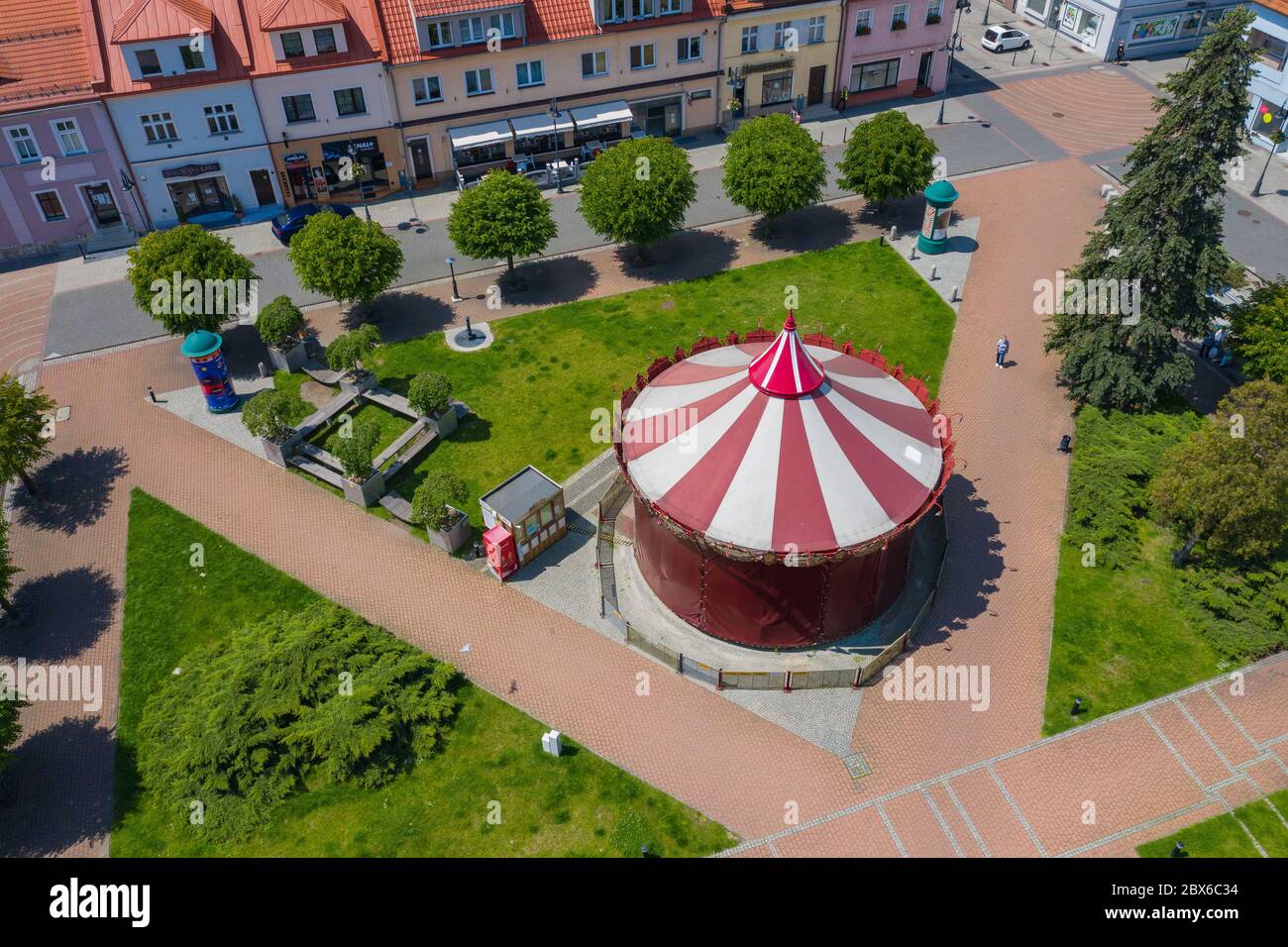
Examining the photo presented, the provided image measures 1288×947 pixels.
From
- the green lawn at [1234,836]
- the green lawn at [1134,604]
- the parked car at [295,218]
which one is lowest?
the green lawn at [1234,836]

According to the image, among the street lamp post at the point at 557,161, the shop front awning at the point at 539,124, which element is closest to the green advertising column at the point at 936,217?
the street lamp post at the point at 557,161

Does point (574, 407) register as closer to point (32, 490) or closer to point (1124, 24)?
point (32, 490)

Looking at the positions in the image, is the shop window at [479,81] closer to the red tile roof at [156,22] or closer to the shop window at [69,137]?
the red tile roof at [156,22]

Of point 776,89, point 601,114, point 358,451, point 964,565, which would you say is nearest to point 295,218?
point 601,114

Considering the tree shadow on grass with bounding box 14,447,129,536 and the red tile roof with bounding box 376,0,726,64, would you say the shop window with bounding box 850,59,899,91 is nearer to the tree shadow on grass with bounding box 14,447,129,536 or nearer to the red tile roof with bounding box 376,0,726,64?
the red tile roof with bounding box 376,0,726,64

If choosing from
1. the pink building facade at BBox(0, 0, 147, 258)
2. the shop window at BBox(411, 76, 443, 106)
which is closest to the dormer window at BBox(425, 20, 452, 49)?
the shop window at BBox(411, 76, 443, 106)

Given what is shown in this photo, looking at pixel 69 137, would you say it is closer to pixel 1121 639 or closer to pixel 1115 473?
pixel 1115 473
